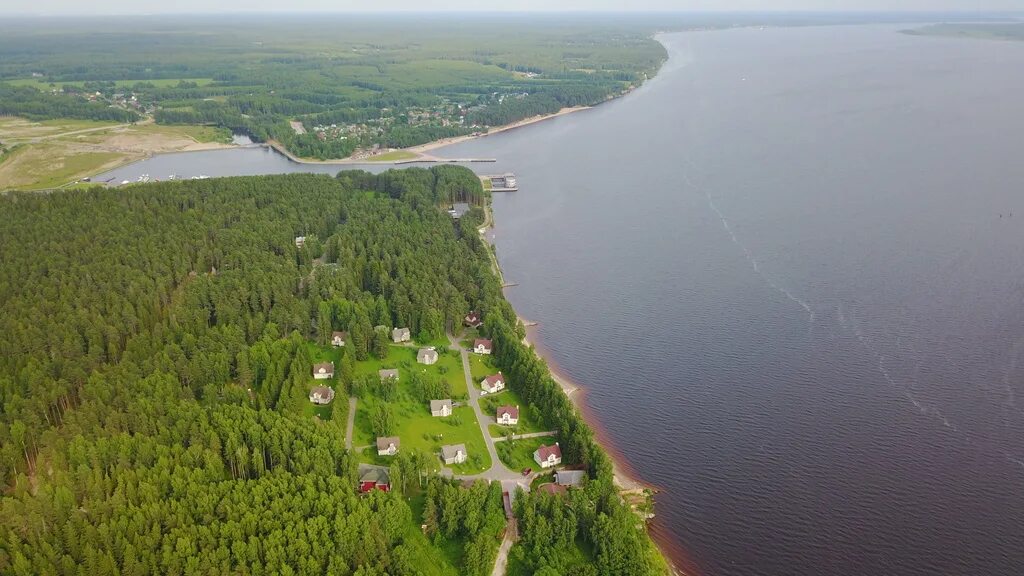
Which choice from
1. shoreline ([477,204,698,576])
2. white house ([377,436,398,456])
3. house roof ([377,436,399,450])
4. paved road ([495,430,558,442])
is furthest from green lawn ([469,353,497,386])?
white house ([377,436,398,456])

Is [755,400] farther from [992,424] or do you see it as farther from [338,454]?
[338,454]

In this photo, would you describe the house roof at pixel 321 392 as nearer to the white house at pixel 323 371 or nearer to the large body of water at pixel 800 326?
the white house at pixel 323 371

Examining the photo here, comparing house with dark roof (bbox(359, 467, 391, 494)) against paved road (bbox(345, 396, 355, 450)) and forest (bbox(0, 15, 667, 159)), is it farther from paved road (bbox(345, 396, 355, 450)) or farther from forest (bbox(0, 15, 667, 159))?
forest (bbox(0, 15, 667, 159))

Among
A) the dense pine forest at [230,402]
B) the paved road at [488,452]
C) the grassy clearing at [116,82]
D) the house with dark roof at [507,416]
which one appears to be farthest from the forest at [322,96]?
the house with dark roof at [507,416]

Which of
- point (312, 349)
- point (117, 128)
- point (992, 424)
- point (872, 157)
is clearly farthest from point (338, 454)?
point (117, 128)

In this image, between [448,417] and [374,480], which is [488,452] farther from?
[374,480]
